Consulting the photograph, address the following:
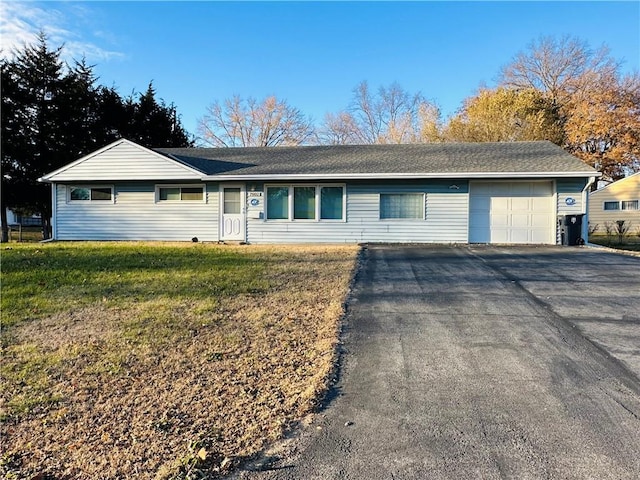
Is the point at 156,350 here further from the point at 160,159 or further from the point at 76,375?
the point at 160,159

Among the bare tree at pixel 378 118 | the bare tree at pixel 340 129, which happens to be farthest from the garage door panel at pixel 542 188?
the bare tree at pixel 340 129

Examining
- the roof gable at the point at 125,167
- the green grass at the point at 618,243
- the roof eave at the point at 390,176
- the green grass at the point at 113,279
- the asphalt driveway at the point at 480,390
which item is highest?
the roof gable at the point at 125,167

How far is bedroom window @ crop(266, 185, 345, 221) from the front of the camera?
44.6 feet

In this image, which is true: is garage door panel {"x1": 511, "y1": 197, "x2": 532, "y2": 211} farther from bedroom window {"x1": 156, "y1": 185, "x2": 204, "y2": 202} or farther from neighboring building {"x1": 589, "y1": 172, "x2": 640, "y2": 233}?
neighboring building {"x1": 589, "y1": 172, "x2": 640, "y2": 233}

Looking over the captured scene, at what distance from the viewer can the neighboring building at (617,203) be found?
25.5 meters

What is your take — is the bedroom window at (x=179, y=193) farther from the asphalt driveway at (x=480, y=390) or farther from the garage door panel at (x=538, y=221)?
the garage door panel at (x=538, y=221)

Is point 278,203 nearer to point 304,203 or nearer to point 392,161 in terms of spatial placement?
point 304,203

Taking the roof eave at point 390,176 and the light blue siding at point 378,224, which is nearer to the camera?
the roof eave at point 390,176

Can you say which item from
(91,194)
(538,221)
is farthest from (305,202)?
(91,194)

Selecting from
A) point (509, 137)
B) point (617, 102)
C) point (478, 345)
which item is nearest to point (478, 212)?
point (478, 345)

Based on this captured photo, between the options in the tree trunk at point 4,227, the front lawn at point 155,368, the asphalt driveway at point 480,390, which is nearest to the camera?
the asphalt driveway at point 480,390

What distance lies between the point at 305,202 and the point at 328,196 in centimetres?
80

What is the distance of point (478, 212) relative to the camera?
519 inches

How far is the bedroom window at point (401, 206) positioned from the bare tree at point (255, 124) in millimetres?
25233
